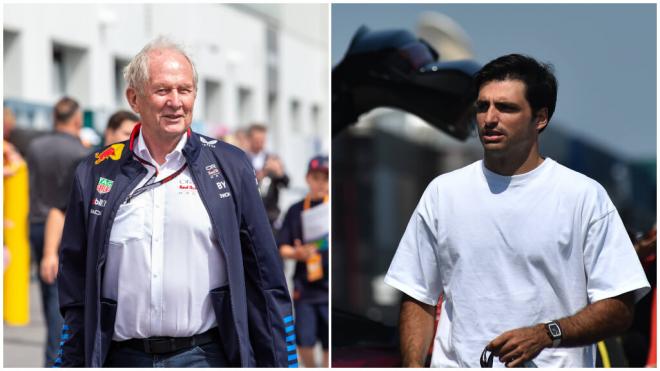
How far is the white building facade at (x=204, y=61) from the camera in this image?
21.3 m

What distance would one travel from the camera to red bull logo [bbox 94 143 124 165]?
4109 mm

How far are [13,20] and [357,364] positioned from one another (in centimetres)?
1739

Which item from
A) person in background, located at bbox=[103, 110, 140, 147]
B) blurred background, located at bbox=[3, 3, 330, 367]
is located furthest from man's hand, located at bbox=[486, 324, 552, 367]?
person in background, located at bbox=[103, 110, 140, 147]

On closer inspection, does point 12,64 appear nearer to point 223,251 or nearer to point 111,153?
point 111,153

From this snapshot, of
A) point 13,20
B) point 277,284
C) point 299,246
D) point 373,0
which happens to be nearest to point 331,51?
point 373,0

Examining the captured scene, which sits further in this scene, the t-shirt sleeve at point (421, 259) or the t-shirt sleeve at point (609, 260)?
the t-shirt sleeve at point (421, 259)

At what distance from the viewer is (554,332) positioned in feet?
12.3

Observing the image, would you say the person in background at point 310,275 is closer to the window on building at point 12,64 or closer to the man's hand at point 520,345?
the man's hand at point 520,345

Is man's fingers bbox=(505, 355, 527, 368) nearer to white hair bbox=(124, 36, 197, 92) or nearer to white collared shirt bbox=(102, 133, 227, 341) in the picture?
white collared shirt bbox=(102, 133, 227, 341)

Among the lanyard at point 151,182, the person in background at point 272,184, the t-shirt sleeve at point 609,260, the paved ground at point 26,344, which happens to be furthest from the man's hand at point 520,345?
the paved ground at point 26,344

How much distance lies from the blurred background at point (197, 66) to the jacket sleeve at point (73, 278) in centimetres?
63

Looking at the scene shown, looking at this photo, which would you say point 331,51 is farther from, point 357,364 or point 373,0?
point 357,364

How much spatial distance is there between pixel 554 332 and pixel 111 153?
151 cm

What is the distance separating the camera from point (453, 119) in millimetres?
5070
